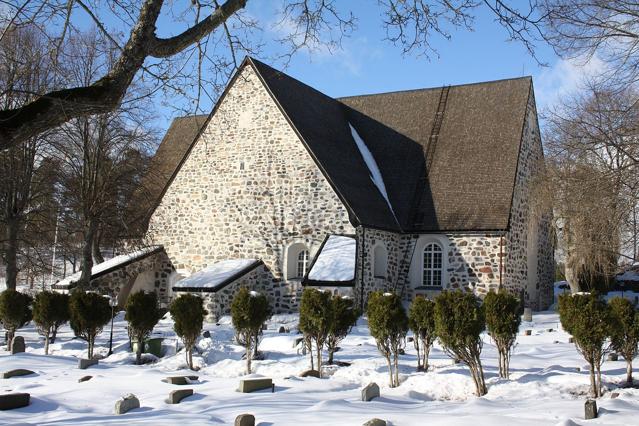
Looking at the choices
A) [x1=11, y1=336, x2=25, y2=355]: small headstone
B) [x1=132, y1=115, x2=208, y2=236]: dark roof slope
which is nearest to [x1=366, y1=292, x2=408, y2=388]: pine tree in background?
[x1=11, y1=336, x2=25, y2=355]: small headstone

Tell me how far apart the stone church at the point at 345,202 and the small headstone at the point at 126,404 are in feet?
34.6

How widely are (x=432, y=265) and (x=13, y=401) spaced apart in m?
15.6

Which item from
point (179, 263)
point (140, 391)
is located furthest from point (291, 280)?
point (140, 391)

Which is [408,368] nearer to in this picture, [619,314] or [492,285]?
[619,314]

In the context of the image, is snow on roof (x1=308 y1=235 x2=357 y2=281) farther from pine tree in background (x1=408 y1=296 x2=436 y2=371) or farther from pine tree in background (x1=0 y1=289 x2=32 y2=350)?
pine tree in background (x1=0 y1=289 x2=32 y2=350)

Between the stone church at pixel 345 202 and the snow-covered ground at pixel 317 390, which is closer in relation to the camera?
the snow-covered ground at pixel 317 390

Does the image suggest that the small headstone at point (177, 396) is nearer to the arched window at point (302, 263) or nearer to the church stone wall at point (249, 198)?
the church stone wall at point (249, 198)

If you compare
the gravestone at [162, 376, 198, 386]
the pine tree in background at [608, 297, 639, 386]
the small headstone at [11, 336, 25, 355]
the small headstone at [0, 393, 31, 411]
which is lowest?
the small headstone at [0, 393, 31, 411]

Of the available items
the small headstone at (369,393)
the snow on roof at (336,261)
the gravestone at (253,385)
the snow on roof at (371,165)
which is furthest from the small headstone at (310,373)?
the snow on roof at (371,165)

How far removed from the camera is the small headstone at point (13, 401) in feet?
29.8

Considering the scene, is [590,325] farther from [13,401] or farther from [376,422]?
[13,401]

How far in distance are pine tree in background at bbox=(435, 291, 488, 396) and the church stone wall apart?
394 inches

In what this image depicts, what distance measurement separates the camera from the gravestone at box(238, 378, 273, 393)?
9.98m

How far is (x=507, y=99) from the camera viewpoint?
24938mm
